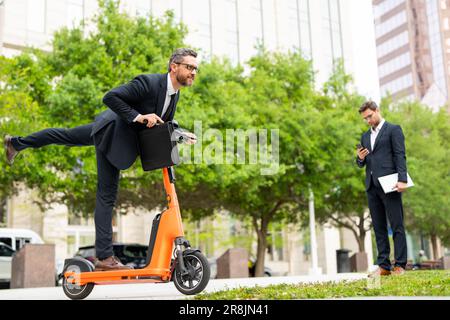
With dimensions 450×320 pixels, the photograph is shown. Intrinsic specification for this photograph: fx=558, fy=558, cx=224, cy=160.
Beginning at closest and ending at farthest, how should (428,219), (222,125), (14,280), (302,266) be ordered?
(14,280) → (222,125) → (428,219) → (302,266)

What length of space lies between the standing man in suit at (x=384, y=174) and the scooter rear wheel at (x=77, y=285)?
353 cm

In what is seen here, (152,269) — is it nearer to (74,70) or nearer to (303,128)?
(74,70)

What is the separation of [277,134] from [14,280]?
1082 centimetres

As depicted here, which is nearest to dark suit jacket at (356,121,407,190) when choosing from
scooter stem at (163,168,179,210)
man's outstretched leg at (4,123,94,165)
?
scooter stem at (163,168,179,210)

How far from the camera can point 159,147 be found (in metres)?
4.72

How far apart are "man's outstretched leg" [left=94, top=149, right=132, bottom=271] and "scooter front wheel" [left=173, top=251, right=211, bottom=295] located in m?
0.51

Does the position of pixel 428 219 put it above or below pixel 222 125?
below

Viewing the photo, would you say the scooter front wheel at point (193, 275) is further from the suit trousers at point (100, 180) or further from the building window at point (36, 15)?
the building window at point (36, 15)

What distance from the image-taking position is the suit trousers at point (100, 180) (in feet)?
15.7

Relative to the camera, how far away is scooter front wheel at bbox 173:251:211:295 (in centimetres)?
448

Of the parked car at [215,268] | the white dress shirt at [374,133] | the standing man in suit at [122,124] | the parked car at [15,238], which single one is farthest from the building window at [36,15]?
the standing man in suit at [122,124]
